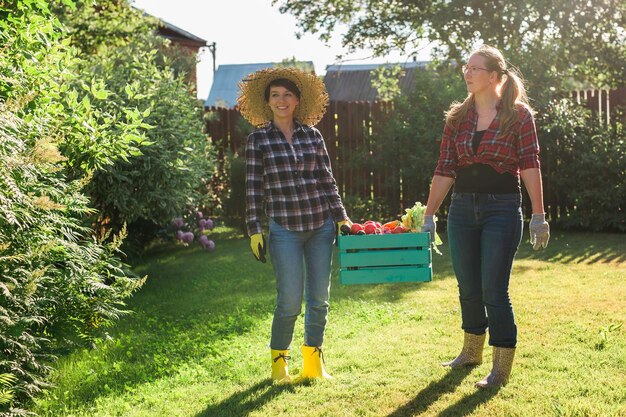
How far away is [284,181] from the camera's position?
4965mm

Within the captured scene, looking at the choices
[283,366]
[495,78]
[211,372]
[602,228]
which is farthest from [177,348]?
[602,228]

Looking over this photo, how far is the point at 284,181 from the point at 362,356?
1.56 m

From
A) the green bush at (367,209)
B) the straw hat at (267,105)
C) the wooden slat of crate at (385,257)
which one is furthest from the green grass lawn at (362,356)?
the green bush at (367,209)

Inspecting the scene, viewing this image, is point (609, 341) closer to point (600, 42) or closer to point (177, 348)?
point (177, 348)

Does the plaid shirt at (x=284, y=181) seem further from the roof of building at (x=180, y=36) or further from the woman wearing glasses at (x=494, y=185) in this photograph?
the roof of building at (x=180, y=36)

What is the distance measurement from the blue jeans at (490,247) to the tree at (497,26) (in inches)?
399

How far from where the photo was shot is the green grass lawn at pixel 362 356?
472cm

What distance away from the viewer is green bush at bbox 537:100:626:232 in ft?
40.7

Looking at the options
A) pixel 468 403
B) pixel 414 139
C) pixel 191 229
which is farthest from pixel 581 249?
pixel 468 403

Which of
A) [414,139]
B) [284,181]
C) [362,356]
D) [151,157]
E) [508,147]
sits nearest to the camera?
[508,147]

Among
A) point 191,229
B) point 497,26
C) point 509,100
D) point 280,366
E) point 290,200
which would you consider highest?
point 497,26

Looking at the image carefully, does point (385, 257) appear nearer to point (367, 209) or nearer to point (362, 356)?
point (362, 356)

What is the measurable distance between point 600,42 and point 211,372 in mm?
14381

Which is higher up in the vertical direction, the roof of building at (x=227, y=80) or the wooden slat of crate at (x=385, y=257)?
the roof of building at (x=227, y=80)
